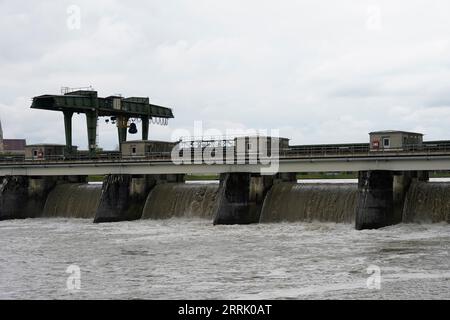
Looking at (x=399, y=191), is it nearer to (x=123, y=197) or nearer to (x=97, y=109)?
(x=123, y=197)

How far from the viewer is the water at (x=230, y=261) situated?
27656mm

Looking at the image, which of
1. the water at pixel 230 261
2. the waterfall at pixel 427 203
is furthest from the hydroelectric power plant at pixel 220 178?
the water at pixel 230 261

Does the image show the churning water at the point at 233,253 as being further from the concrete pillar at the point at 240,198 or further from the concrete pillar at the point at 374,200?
the concrete pillar at the point at 374,200

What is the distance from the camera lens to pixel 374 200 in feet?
155

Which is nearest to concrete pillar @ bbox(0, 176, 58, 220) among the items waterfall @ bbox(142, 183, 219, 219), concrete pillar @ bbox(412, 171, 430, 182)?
waterfall @ bbox(142, 183, 219, 219)

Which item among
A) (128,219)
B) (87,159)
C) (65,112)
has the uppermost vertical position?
(65,112)

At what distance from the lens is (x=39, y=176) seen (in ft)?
233

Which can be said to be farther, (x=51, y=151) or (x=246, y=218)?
(x=51, y=151)

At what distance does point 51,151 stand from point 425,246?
5048cm

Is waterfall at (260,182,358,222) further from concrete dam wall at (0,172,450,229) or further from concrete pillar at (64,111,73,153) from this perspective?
concrete pillar at (64,111,73,153)

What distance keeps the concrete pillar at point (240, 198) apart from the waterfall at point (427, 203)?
43.2 feet

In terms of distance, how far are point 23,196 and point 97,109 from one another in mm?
12931
